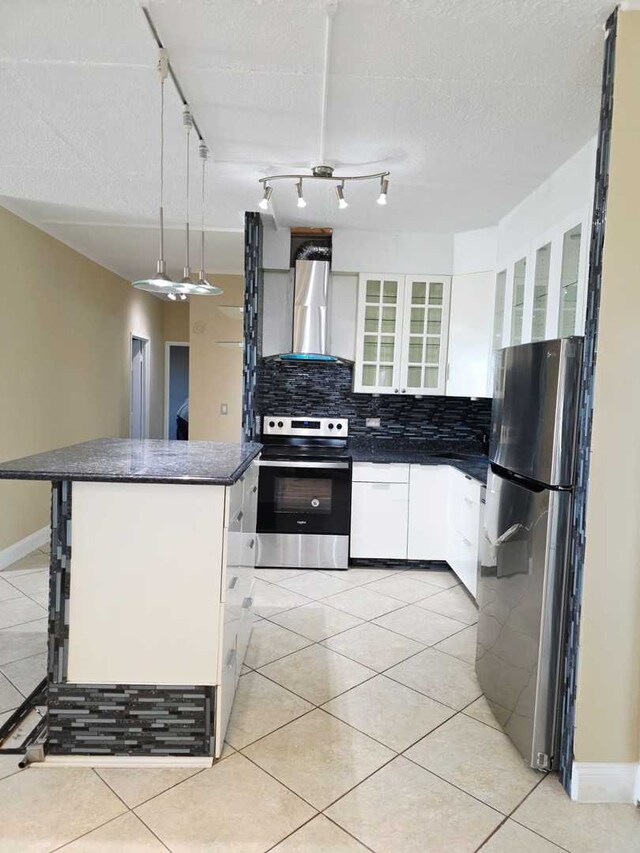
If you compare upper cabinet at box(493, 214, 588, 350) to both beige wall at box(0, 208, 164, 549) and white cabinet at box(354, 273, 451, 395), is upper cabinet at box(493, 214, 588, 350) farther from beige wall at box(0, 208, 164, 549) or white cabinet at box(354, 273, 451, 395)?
beige wall at box(0, 208, 164, 549)

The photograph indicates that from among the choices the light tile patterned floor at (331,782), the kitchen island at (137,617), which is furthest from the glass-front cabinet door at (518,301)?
the kitchen island at (137,617)

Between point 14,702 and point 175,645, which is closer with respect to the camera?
point 175,645

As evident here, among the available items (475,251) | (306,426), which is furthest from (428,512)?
(475,251)

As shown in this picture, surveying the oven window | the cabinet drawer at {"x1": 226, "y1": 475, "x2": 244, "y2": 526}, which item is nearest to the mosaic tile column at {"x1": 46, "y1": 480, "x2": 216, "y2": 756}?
the cabinet drawer at {"x1": 226, "y1": 475, "x2": 244, "y2": 526}

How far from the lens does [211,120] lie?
2.41m

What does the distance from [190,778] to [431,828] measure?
783 millimetres

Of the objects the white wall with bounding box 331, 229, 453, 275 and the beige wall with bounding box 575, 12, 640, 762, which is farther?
the white wall with bounding box 331, 229, 453, 275

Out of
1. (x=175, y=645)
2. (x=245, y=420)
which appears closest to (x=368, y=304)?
(x=245, y=420)

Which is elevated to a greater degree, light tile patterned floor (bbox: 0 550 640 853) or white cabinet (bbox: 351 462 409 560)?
white cabinet (bbox: 351 462 409 560)

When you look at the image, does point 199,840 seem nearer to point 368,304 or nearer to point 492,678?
point 492,678

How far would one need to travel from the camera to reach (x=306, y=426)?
4.46 meters

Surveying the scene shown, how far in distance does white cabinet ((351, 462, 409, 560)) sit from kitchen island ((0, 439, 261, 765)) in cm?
209

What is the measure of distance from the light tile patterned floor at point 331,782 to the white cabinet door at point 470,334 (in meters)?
1.85

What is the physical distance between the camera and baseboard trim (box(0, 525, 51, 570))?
3811 mm
